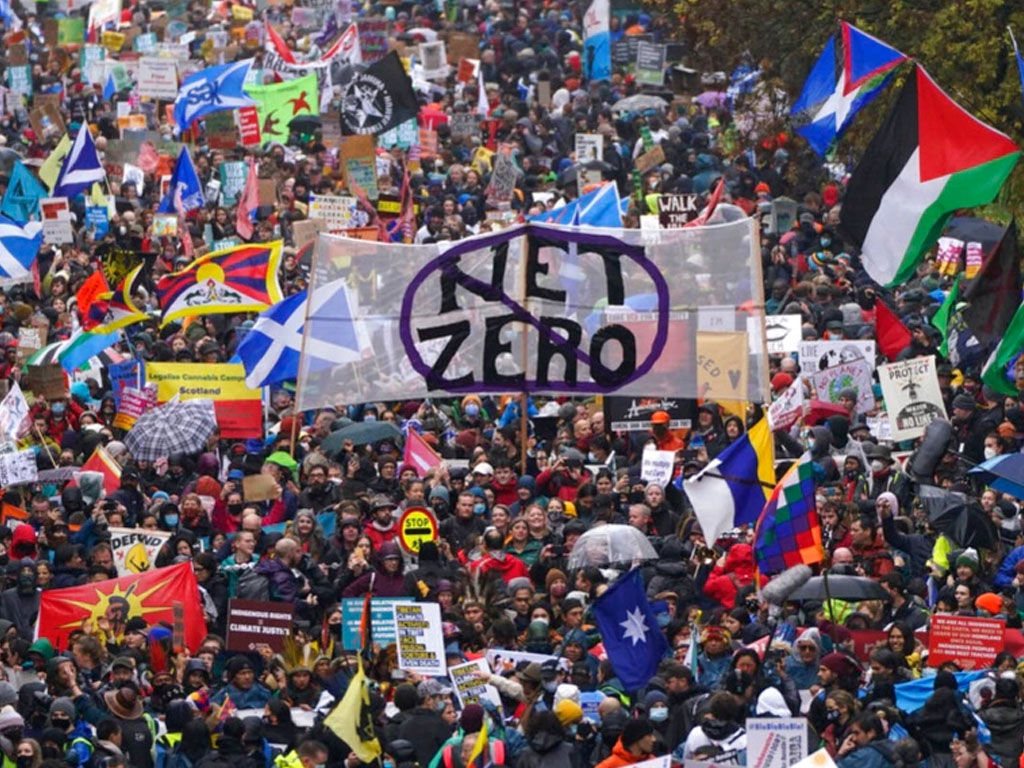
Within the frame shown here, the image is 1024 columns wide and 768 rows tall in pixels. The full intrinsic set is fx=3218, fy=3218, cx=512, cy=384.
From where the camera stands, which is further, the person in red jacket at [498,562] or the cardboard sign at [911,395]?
the cardboard sign at [911,395]

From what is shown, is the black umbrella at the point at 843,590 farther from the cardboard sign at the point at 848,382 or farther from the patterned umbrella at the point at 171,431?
the patterned umbrella at the point at 171,431

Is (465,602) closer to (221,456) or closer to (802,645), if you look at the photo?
(802,645)

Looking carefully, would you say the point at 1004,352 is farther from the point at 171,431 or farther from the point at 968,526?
the point at 171,431

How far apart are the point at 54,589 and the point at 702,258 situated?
487cm

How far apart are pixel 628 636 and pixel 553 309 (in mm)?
3923

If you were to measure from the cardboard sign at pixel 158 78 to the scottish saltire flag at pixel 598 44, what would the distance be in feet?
20.7

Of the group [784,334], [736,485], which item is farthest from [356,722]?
[784,334]

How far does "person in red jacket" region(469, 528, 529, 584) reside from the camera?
20594 mm

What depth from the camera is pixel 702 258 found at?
21797 mm

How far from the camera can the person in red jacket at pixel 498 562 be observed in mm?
20594

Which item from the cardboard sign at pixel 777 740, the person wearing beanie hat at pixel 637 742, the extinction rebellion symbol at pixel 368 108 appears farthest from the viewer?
the extinction rebellion symbol at pixel 368 108

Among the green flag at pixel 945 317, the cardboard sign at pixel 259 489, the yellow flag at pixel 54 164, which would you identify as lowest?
the cardboard sign at pixel 259 489

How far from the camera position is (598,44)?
147 ft

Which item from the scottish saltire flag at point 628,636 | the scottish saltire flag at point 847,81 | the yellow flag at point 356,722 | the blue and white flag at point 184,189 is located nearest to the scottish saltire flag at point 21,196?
the blue and white flag at point 184,189
